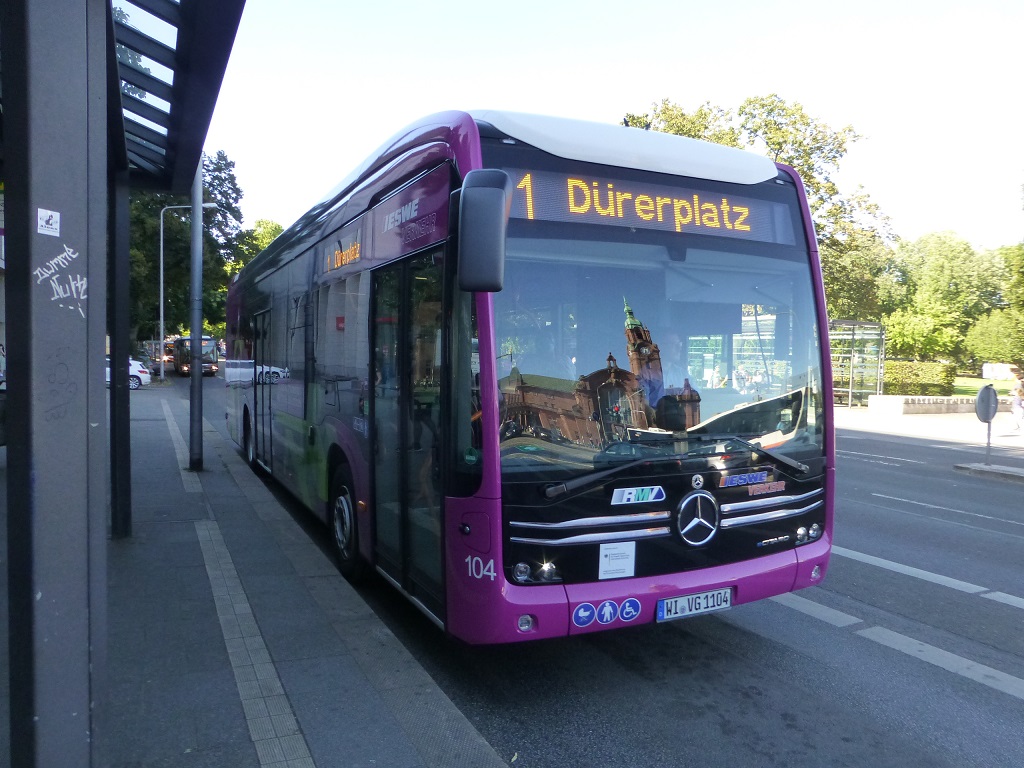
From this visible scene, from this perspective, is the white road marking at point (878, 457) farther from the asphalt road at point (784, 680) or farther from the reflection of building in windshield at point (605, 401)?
the reflection of building in windshield at point (605, 401)

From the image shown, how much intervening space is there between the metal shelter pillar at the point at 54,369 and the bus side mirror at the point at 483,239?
1.55 metres

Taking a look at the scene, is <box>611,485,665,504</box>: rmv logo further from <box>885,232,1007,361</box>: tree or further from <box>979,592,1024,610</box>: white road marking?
<box>885,232,1007,361</box>: tree

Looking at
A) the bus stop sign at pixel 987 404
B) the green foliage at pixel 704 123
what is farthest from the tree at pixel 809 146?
the bus stop sign at pixel 987 404

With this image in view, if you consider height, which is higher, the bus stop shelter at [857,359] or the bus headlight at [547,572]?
the bus stop shelter at [857,359]

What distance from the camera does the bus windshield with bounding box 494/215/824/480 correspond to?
4.16 metres

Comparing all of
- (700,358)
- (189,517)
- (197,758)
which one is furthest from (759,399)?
(189,517)

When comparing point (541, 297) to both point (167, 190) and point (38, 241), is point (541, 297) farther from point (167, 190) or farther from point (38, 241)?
point (167, 190)

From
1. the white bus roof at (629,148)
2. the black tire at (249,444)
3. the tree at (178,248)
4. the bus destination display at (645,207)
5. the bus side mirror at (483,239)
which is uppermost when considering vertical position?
the tree at (178,248)

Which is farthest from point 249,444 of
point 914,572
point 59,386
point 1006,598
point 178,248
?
point 178,248

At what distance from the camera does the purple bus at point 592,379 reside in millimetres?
4113

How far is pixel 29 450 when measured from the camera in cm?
250

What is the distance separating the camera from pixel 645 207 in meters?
4.59

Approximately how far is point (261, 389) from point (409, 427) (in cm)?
643

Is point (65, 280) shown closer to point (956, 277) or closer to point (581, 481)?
point (581, 481)
